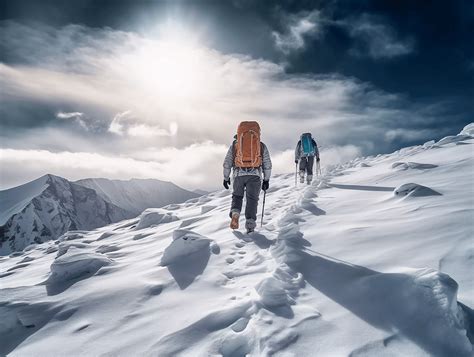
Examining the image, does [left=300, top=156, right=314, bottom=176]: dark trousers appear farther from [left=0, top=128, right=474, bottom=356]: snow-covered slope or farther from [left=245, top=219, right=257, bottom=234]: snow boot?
[left=245, top=219, right=257, bottom=234]: snow boot

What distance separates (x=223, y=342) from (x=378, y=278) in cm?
190

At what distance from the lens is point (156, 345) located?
108 inches

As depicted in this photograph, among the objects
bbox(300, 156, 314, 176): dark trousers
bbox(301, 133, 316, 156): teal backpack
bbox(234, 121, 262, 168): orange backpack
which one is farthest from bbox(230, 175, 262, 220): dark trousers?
bbox(301, 133, 316, 156): teal backpack

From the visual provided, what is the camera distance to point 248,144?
24.1 feet

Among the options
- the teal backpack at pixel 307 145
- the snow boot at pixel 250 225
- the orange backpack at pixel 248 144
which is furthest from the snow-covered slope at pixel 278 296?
the teal backpack at pixel 307 145

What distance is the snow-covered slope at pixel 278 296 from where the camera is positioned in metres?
2.55

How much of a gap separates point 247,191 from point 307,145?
8925mm

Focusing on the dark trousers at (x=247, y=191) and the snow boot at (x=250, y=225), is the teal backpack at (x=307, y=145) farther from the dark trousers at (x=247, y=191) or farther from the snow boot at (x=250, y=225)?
the snow boot at (x=250, y=225)

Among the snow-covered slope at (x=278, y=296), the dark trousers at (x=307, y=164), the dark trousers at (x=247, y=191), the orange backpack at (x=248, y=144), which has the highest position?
the orange backpack at (x=248, y=144)

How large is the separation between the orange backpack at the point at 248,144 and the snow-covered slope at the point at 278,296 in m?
2.11

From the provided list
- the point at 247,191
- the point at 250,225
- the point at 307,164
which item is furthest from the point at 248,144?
the point at 307,164

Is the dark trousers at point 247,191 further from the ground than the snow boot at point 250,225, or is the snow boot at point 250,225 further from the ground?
the dark trousers at point 247,191

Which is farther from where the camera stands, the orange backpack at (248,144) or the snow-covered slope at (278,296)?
the orange backpack at (248,144)

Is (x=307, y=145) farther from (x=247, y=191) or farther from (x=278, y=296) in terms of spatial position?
(x=278, y=296)
